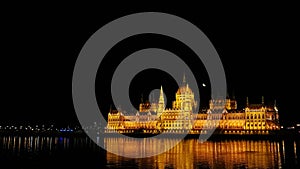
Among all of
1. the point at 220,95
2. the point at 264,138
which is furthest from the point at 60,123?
the point at 264,138

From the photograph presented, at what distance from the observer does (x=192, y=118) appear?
84.7 m

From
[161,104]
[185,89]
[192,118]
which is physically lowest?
[192,118]

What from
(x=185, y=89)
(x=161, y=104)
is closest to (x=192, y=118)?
(x=185, y=89)

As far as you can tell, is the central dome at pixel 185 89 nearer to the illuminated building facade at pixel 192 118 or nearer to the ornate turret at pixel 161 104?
the illuminated building facade at pixel 192 118

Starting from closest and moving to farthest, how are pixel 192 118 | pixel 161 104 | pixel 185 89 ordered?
1. pixel 192 118
2. pixel 185 89
3. pixel 161 104

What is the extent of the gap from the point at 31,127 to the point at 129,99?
32397 millimetres

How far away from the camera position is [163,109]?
3661 inches

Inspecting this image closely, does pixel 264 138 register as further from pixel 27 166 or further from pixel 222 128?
pixel 27 166

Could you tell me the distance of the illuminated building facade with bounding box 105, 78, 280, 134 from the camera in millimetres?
74531

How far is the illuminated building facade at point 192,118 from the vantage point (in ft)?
245

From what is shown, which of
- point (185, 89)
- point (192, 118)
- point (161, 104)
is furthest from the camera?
point (161, 104)

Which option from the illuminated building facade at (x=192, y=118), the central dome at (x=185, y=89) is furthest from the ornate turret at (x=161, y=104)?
the central dome at (x=185, y=89)

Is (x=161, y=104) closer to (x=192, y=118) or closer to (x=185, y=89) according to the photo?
(x=185, y=89)

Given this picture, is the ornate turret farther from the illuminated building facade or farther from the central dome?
the central dome
